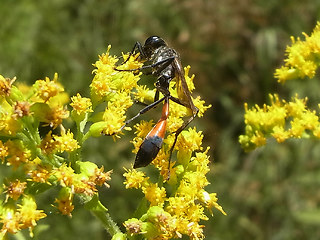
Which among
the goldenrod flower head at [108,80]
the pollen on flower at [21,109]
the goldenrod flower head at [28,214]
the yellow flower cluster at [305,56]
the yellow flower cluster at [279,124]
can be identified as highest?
the yellow flower cluster at [305,56]

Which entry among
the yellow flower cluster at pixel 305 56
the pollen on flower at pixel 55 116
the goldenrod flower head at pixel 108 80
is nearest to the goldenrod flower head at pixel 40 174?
the pollen on flower at pixel 55 116

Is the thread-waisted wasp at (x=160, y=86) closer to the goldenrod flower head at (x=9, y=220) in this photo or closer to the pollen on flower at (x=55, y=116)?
the pollen on flower at (x=55, y=116)

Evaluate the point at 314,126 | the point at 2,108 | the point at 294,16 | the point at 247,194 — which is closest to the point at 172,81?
the point at 314,126

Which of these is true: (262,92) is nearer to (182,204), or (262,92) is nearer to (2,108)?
(182,204)

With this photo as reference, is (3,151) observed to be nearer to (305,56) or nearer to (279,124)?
(279,124)

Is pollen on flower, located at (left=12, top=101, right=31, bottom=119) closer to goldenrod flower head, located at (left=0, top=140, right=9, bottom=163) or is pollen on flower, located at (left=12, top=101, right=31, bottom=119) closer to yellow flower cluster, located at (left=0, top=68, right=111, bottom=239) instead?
yellow flower cluster, located at (left=0, top=68, right=111, bottom=239)

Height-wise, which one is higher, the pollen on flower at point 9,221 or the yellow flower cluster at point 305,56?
the yellow flower cluster at point 305,56

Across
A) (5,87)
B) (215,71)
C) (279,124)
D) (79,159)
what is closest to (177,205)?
(79,159)

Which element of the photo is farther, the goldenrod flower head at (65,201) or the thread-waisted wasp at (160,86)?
the thread-waisted wasp at (160,86)
